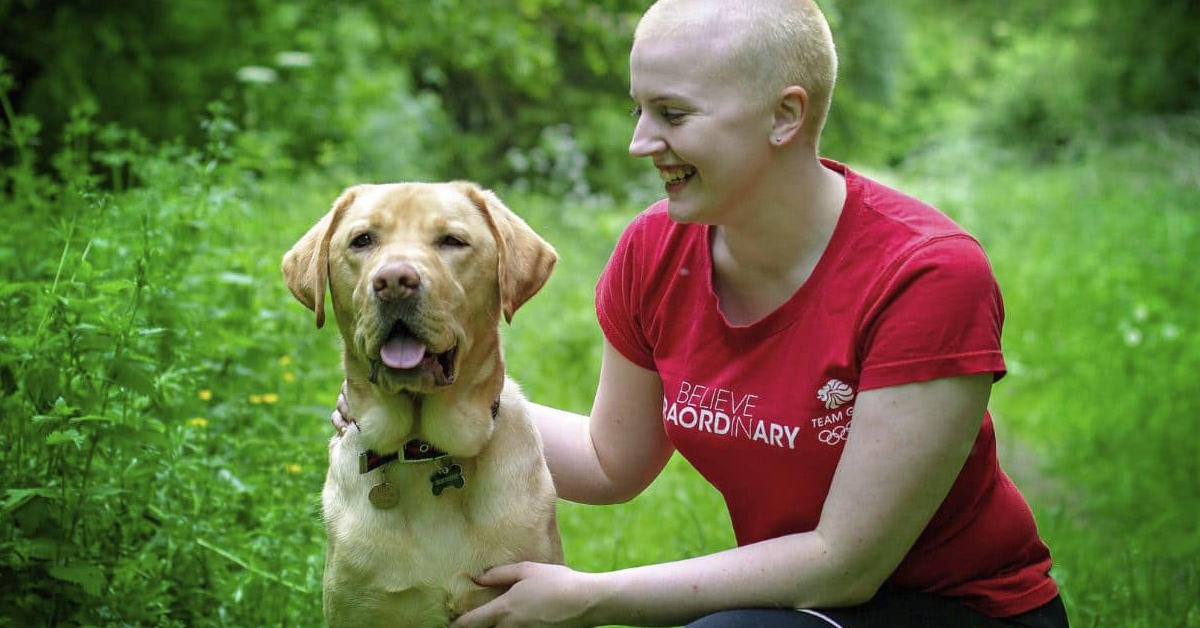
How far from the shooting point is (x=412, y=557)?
2.61 metres

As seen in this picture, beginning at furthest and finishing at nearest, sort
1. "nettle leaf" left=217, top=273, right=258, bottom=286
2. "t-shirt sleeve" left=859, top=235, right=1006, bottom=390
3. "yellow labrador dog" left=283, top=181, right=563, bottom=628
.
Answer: "nettle leaf" left=217, top=273, right=258, bottom=286
"yellow labrador dog" left=283, top=181, right=563, bottom=628
"t-shirt sleeve" left=859, top=235, right=1006, bottom=390

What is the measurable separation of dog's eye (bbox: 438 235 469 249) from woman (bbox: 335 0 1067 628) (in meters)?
0.47

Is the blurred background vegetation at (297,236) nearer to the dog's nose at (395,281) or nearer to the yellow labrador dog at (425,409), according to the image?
the yellow labrador dog at (425,409)

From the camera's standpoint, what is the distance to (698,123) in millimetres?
2498

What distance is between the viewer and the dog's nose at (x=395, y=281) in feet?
8.09

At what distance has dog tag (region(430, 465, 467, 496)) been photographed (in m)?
2.64

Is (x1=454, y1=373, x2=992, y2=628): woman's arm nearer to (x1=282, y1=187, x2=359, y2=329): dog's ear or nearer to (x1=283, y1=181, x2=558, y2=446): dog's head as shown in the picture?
(x1=283, y1=181, x2=558, y2=446): dog's head

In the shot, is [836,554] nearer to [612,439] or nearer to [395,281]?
[612,439]

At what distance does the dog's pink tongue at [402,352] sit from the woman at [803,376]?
0.33m

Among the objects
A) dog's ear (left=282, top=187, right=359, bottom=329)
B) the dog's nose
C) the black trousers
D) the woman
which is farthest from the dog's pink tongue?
the black trousers

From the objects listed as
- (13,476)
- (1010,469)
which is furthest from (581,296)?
(13,476)

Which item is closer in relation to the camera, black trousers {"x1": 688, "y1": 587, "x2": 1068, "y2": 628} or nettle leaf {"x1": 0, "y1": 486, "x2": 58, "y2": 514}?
black trousers {"x1": 688, "y1": 587, "x2": 1068, "y2": 628}

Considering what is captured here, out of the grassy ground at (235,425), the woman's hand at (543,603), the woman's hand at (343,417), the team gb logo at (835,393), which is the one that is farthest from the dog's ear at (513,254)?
the grassy ground at (235,425)

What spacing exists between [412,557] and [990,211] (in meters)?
11.3
